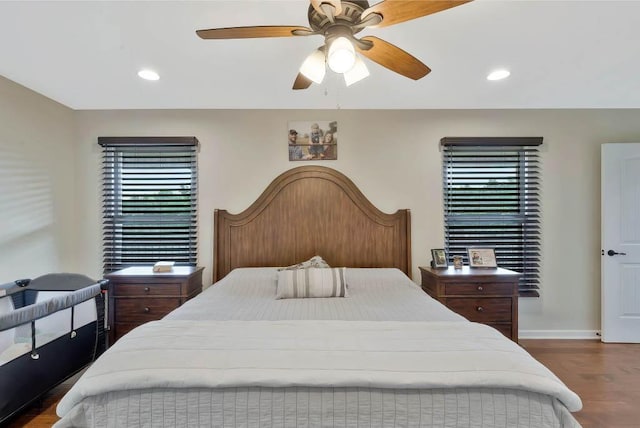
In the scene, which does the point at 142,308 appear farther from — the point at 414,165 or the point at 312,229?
the point at 414,165

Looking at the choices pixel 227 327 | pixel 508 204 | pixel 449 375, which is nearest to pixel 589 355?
pixel 508 204

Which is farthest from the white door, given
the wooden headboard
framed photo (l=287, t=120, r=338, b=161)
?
framed photo (l=287, t=120, r=338, b=161)

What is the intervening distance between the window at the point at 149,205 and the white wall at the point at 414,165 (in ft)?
0.41

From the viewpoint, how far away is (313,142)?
3.17 meters

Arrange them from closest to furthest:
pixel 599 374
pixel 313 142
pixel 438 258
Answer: pixel 599 374
pixel 438 258
pixel 313 142

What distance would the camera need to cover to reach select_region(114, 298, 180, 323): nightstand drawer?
2.70 metres

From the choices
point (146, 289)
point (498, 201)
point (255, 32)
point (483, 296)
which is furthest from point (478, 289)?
point (146, 289)

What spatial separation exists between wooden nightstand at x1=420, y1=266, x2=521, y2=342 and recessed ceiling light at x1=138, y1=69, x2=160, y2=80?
2.81 m

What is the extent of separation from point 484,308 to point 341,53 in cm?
249

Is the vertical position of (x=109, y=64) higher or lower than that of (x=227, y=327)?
higher

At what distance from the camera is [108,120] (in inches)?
126

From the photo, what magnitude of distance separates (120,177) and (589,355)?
4.80 m

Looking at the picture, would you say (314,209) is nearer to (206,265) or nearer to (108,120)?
(206,265)

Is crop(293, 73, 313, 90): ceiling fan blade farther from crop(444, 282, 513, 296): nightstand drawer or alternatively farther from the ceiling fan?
crop(444, 282, 513, 296): nightstand drawer
